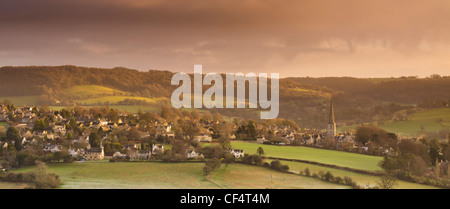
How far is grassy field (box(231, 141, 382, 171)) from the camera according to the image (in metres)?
26.0

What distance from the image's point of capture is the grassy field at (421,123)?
4542cm

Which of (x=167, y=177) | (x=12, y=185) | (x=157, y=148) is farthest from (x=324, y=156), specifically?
(x=12, y=185)

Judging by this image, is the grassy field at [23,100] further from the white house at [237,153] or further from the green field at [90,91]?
the white house at [237,153]

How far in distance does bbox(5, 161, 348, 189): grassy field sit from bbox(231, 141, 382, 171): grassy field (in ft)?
16.5

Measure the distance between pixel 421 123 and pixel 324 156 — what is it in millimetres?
25659

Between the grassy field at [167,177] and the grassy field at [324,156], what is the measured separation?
5.03 m

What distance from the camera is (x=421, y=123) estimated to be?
48.4 metres

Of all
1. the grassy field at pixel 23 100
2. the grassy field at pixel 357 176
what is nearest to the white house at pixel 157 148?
the grassy field at pixel 357 176

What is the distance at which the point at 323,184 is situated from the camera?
20047mm

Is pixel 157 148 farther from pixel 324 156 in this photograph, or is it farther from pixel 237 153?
pixel 324 156

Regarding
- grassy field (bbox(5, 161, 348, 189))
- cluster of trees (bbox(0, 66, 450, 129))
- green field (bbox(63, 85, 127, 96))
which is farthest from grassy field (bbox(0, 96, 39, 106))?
grassy field (bbox(5, 161, 348, 189))

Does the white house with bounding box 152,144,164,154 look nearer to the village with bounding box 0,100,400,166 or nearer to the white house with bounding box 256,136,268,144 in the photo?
the village with bounding box 0,100,400,166
